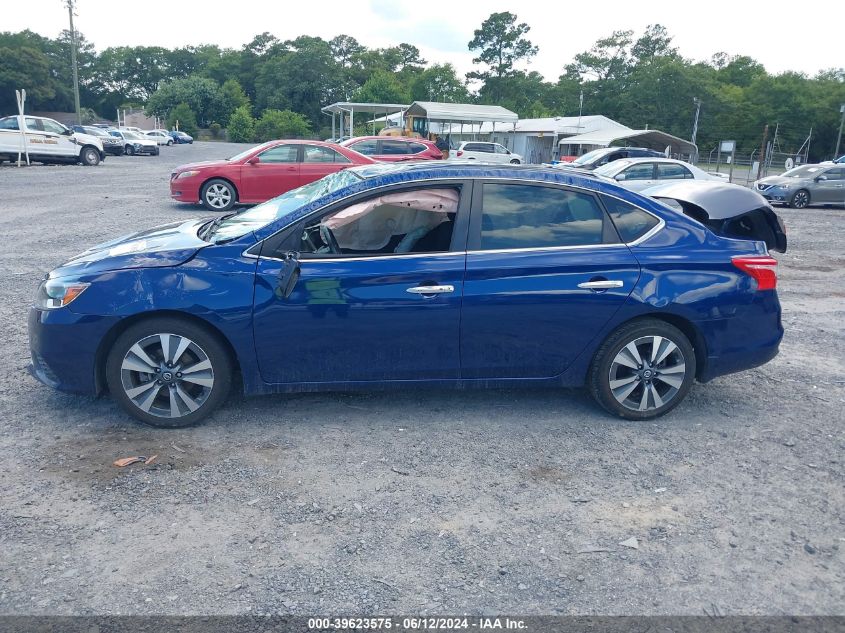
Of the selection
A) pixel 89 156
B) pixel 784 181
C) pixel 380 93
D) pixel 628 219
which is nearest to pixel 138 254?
pixel 628 219

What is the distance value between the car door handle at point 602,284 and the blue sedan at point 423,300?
0.05 ft

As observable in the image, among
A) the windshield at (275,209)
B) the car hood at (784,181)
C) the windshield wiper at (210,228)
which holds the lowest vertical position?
the windshield wiper at (210,228)

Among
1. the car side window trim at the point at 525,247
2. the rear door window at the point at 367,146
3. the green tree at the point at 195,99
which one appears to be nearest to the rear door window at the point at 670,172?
the rear door window at the point at 367,146

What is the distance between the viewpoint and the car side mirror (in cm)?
396

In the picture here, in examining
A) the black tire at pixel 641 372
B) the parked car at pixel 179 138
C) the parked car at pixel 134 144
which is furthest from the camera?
the parked car at pixel 179 138

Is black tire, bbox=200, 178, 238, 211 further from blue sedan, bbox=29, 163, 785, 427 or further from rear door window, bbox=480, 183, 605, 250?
rear door window, bbox=480, 183, 605, 250

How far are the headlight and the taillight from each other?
13.3 ft

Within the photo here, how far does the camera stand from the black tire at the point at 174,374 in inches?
157

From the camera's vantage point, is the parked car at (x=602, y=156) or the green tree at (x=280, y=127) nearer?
the parked car at (x=602, y=156)

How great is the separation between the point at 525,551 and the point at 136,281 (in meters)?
2.63

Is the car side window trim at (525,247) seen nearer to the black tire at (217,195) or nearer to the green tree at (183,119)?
the black tire at (217,195)

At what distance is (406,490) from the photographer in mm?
3582

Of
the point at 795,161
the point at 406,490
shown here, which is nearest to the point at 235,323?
the point at 406,490

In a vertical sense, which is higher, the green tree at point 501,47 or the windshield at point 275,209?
the green tree at point 501,47
